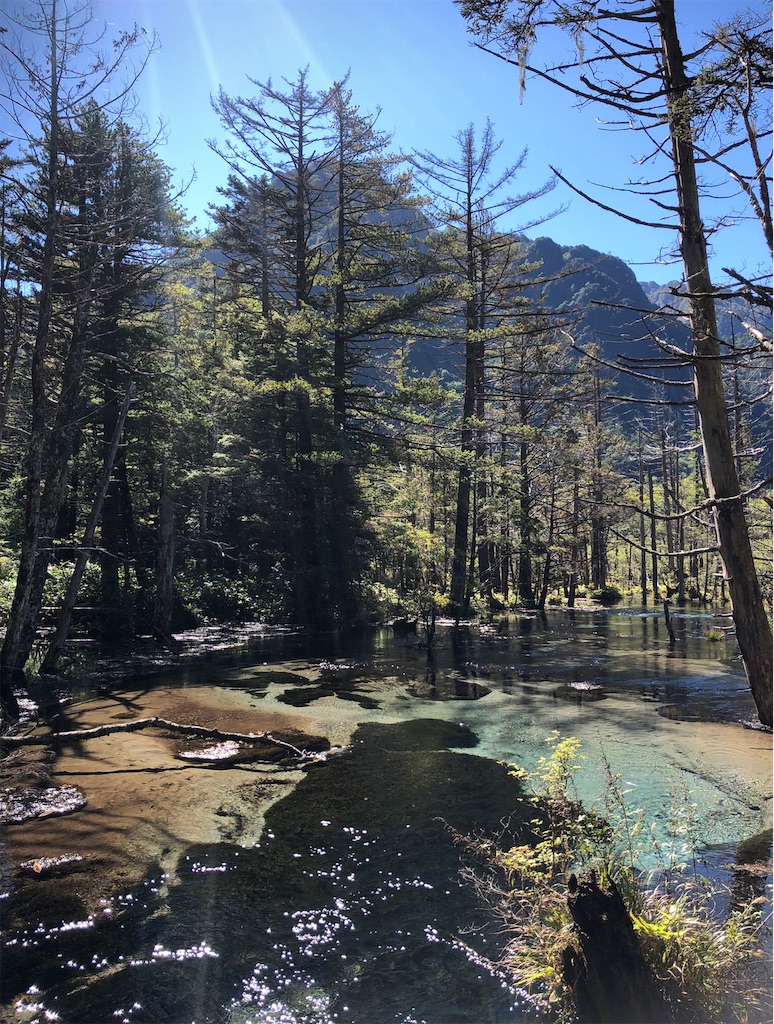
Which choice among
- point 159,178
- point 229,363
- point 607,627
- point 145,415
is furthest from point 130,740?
point 607,627

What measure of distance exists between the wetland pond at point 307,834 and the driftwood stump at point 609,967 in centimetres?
54

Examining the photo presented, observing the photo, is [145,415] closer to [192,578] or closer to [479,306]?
[192,578]

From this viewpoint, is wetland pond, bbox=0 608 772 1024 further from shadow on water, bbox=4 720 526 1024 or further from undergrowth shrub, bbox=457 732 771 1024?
undergrowth shrub, bbox=457 732 771 1024

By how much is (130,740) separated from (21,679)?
4.28 m

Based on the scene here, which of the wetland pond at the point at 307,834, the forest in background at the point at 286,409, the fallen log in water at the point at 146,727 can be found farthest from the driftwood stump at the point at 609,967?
the forest in background at the point at 286,409

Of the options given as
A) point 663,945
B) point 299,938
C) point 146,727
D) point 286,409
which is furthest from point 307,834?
point 286,409

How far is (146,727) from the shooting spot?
896cm

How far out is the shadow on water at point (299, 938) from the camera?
12.2 ft

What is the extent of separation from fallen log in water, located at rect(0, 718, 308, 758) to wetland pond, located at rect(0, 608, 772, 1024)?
0.50 feet

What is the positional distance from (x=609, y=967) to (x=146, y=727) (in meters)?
7.39

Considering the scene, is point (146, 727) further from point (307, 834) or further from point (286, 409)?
point (286, 409)

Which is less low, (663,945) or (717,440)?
(717,440)

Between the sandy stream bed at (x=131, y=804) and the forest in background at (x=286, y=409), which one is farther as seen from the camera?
the forest in background at (x=286, y=409)

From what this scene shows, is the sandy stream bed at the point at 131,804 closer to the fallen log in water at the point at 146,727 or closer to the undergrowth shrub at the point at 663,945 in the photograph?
the fallen log in water at the point at 146,727
